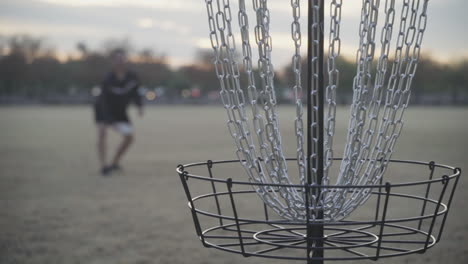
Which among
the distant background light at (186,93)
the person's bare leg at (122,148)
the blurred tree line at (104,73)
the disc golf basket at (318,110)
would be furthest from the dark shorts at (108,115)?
the distant background light at (186,93)

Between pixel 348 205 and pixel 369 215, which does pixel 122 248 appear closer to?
pixel 369 215

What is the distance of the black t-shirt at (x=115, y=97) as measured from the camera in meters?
12.1

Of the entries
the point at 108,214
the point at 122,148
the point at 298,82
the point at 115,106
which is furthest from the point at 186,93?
the point at 298,82

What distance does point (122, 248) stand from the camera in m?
Result: 5.77

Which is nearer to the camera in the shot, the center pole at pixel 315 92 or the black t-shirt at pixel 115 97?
the center pole at pixel 315 92

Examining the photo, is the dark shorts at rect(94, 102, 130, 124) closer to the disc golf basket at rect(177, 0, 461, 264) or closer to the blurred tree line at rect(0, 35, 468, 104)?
the disc golf basket at rect(177, 0, 461, 264)

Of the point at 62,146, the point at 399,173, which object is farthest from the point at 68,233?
the point at 62,146

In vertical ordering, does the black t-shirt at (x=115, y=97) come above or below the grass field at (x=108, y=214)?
above

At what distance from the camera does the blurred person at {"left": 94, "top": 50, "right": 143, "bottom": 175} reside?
1187cm

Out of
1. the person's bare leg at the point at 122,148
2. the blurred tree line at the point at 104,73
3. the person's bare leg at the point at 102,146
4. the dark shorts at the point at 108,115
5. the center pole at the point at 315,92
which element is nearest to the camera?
the center pole at the point at 315,92

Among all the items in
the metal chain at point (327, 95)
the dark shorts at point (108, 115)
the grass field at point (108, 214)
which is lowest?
the grass field at point (108, 214)

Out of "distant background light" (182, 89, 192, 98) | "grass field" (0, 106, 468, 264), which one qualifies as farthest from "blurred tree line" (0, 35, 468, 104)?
"grass field" (0, 106, 468, 264)

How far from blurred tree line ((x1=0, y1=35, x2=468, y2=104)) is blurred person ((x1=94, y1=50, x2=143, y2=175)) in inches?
3793

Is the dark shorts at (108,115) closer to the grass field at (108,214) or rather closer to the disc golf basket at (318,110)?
the grass field at (108,214)
